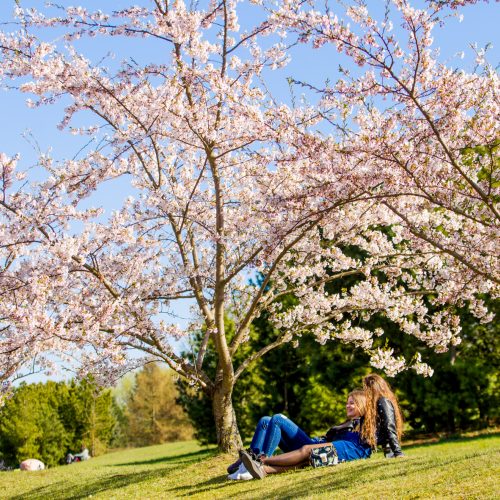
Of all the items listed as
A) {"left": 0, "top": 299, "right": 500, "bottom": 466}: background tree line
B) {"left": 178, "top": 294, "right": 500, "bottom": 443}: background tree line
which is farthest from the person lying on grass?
{"left": 178, "top": 294, "right": 500, "bottom": 443}: background tree line

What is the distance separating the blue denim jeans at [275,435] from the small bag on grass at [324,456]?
0.66 ft

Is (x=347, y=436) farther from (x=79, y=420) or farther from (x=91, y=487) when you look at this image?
(x=79, y=420)

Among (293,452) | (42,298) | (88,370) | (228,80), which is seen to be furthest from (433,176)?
(88,370)

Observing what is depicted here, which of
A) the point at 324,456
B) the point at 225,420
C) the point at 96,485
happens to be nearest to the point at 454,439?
the point at 225,420

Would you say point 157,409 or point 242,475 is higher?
point 157,409

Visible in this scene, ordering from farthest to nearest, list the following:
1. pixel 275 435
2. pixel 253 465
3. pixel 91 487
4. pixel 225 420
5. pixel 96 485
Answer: pixel 96 485 → pixel 91 487 → pixel 225 420 → pixel 275 435 → pixel 253 465

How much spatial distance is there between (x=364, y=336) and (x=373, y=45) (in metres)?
6.07

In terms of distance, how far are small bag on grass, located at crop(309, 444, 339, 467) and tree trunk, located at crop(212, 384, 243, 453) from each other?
265cm

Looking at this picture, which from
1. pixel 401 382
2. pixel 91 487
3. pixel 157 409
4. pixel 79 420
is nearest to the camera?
pixel 91 487

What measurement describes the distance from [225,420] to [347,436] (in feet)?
9.42

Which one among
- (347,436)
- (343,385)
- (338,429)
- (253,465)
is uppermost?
(343,385)

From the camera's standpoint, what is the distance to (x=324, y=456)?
7.52 m

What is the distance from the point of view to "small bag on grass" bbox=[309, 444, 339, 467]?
7.52 m

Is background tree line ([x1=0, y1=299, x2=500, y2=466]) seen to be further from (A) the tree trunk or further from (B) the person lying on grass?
(B) the person lying on grass
